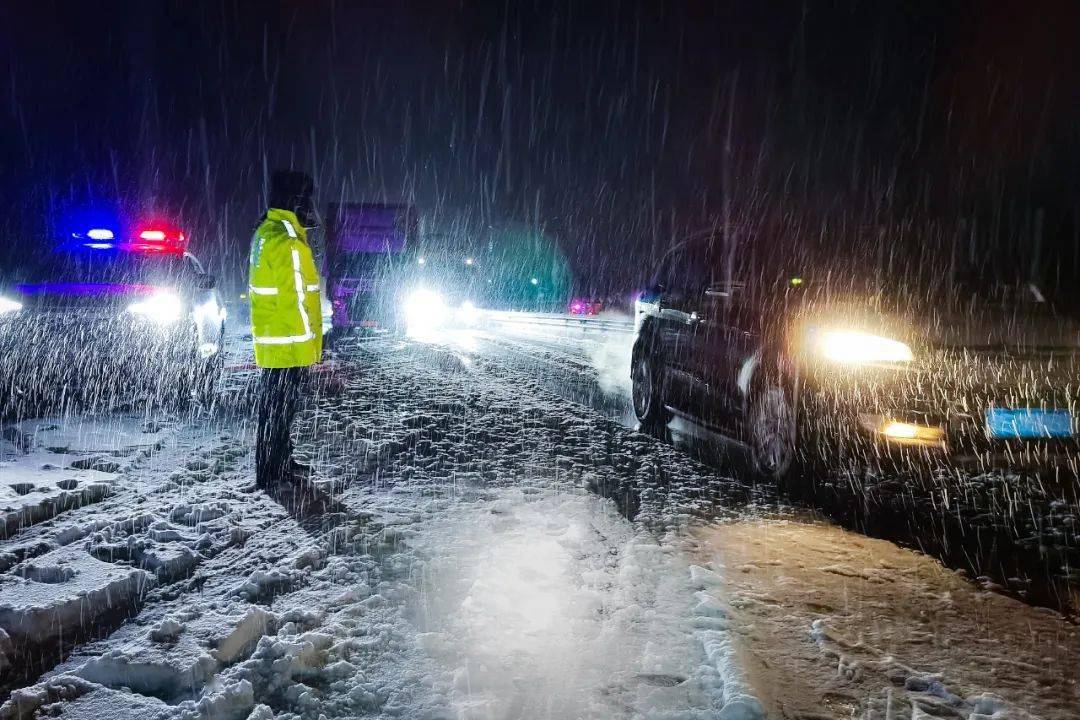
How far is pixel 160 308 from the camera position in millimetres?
7086

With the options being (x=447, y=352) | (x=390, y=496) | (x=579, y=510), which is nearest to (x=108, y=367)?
(x=390, y=496)

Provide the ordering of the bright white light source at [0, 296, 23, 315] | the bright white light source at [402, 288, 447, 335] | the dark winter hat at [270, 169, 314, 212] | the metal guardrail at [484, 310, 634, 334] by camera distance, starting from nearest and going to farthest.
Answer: the dark winter hat at [270, 169, 314, 212] < the bright white light source at [0, 296, 23, 315] < the metal guardrail at [484, 310, 634, 334] < the bright white light source at [402, 288, 447, 335]

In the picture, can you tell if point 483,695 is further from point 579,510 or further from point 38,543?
point 38,543

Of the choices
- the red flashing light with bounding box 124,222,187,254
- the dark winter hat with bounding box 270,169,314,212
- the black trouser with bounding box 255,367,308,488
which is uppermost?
the dark winter hat with bounding box 270,169,314,212

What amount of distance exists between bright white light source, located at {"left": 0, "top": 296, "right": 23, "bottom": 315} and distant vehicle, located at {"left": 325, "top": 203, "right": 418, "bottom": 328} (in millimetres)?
13975

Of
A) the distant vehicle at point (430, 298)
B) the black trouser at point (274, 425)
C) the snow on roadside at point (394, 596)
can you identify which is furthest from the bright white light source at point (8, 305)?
the distant vehicle at point (430, 298)

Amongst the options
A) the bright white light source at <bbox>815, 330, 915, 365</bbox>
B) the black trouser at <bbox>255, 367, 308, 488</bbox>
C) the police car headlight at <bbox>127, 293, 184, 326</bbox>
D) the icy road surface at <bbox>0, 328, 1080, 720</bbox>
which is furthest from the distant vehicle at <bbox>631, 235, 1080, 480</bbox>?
the police car headlight at <bbox>127, 293, 184, 326</bbox>

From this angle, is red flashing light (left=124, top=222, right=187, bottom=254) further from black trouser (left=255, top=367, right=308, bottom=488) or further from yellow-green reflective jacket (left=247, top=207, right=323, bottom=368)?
black trouser (left=255, top=367, right=308, bottom=488)

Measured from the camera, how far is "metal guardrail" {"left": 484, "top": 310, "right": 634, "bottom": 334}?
66.4 ft

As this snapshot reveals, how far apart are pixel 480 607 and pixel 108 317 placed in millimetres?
6034

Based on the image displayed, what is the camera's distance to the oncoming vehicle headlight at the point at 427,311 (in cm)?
2597

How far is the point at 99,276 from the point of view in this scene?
7215 mm

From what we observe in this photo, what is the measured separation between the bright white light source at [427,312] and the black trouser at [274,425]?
2019 centimetres

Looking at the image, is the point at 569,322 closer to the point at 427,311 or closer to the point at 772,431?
the point at 427,311
